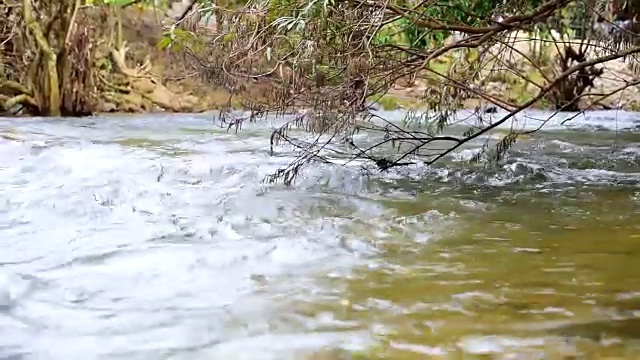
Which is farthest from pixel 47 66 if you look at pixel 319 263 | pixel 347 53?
pixel 319 263

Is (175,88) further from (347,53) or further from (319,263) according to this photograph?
(319,263)

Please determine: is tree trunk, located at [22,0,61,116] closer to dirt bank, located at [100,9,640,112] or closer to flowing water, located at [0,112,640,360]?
dirt bank, located at [100,9,640,112]

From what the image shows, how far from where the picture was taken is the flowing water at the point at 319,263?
186cm

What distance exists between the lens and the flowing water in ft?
6.09

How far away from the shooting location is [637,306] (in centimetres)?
209

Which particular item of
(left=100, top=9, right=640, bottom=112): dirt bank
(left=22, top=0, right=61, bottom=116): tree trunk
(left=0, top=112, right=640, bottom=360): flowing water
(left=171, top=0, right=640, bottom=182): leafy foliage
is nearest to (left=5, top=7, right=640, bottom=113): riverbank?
(left=100, top=9, right=640, bottom=112): dirt bank

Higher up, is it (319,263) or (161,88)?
(161,88)

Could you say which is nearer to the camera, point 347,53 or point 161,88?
point 347,53

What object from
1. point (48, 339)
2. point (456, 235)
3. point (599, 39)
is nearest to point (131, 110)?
point (599, 39)

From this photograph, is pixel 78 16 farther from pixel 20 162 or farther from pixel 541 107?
pixel 541 107

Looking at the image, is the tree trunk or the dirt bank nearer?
the tree trunk

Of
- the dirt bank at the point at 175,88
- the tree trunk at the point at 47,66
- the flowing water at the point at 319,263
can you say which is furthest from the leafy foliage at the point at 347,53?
the dirt bank at the point at 175,88

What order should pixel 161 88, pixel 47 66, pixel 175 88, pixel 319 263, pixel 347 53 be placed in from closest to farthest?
pixel 319 263 < pixel 347 53 < pixel 47 66 < pixel 161 88 < pixel 175 88

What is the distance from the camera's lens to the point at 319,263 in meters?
2.70
